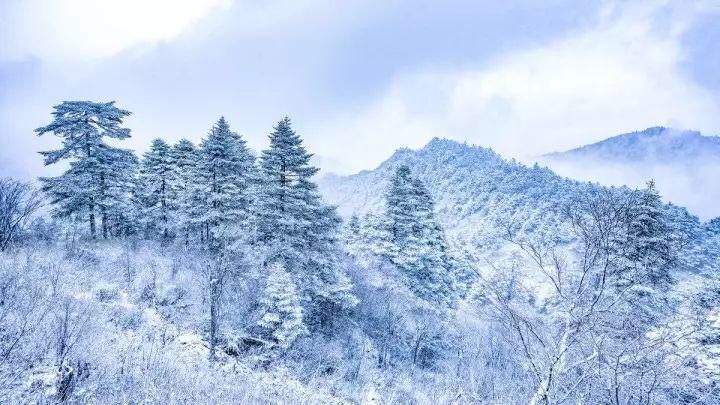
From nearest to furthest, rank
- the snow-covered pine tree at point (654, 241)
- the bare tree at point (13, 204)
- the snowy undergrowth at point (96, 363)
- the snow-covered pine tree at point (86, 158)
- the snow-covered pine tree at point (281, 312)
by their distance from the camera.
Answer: the snowy undergrowth at point (96, 363) → the bare tree at point (13, 204) → the snow-covered pine tree at point (281, 312) → the snow-covered pine tree at point (654, 241) → the snow-covered pine tree at point (86, 158)

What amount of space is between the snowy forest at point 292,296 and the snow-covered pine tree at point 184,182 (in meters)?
0.24

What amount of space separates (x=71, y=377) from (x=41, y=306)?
410 cm

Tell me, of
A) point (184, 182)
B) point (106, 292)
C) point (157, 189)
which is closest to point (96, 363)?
point (106, 292)

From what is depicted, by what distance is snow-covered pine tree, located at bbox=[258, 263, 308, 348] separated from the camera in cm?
1720

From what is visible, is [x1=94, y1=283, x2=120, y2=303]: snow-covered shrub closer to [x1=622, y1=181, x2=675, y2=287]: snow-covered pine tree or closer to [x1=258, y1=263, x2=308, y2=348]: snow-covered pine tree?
[x1=258, y1=263, x2=308, y2=348]: snow-covered pine tree

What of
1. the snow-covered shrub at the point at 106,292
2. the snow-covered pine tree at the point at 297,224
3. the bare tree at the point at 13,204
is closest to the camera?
the snow-covered shrub at the point at 106,292

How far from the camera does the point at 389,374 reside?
824 inches

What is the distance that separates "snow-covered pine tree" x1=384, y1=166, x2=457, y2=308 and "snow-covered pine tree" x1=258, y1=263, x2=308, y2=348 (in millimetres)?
11538

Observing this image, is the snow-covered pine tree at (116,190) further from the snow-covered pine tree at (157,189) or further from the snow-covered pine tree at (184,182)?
the snow-covered pine tree at (184,182)

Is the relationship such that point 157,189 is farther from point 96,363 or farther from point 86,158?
point 96,363

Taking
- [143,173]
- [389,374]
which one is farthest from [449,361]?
[143,173]

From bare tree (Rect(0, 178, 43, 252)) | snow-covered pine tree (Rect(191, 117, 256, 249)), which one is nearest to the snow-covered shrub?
bare tree (Rect(0, 178, 43, 252))

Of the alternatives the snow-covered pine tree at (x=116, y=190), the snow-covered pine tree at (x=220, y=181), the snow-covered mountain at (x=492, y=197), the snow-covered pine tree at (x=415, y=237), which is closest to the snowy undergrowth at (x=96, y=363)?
the snow-covered pine tree at (x=220, y=181)

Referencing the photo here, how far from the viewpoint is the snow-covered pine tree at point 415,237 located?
28.6 metres
